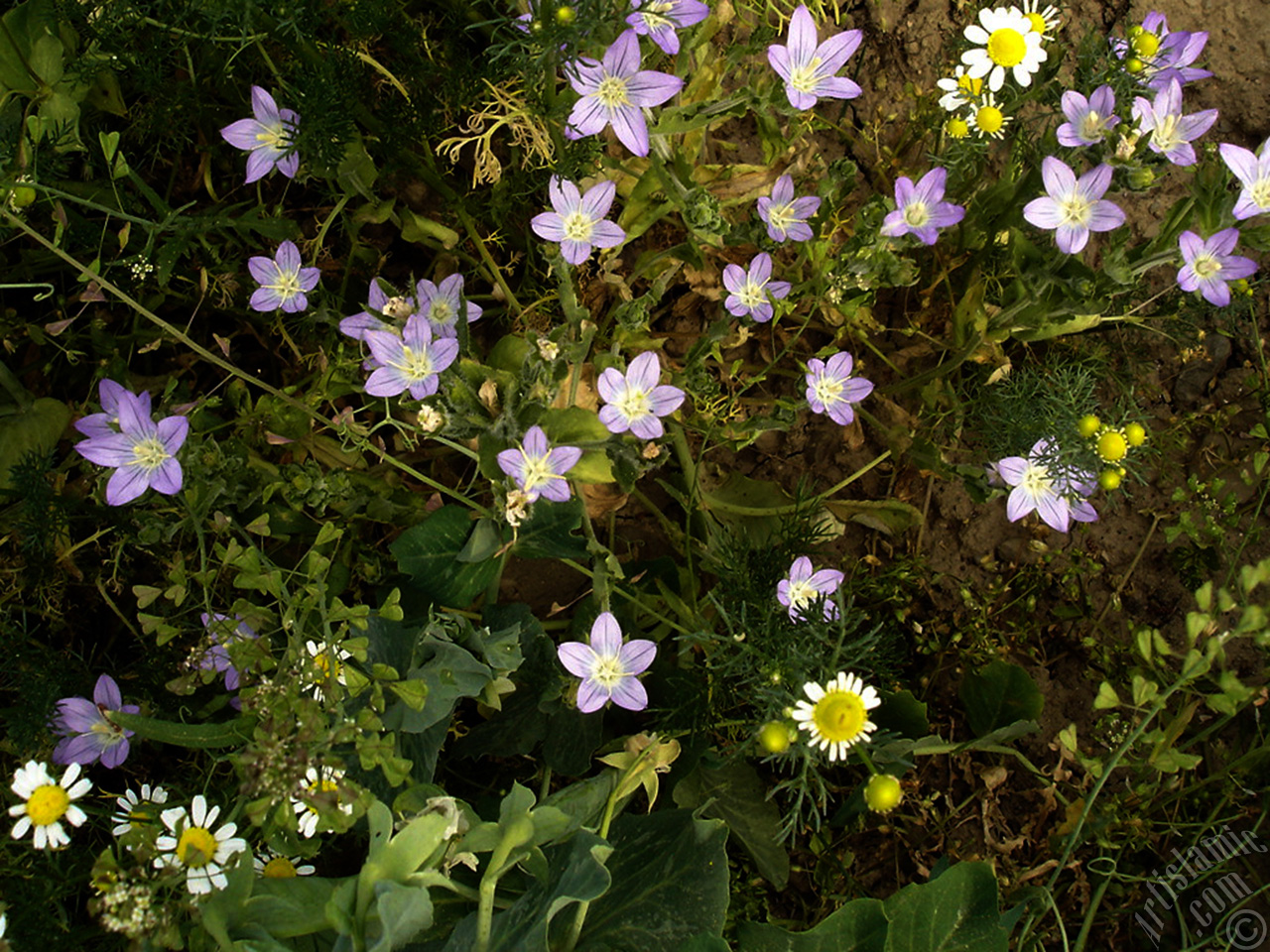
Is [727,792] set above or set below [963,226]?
below

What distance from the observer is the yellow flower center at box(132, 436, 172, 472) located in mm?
1772

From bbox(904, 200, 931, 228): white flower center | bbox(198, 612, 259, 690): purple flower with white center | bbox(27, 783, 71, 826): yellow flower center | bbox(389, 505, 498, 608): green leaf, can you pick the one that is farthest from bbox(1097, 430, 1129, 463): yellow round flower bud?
bbox(27, 783, 71, 826): yellow flower center

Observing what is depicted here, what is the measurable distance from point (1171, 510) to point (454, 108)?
197 cm

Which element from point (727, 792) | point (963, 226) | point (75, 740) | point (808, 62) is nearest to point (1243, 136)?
point (963, 226)

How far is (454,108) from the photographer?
2250mm

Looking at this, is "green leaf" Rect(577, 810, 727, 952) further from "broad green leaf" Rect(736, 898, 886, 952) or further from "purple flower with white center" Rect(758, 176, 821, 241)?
"purple flower with white center" Rect(758, 176, 821, 241)

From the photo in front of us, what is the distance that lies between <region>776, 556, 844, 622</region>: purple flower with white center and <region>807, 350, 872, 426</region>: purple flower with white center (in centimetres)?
31

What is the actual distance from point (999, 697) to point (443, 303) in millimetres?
1452

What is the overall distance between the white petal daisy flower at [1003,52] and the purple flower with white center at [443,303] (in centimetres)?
111

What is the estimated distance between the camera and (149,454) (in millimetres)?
1792

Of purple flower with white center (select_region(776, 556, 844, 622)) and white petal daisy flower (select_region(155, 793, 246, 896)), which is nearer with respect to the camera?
white petal daisy flower (select_region(155, 793, 246, 896))

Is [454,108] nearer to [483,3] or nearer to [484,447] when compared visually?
[483,3]

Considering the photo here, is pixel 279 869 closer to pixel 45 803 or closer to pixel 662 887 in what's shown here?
pixel 45 803

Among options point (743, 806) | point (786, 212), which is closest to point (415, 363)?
point (786, 212)
